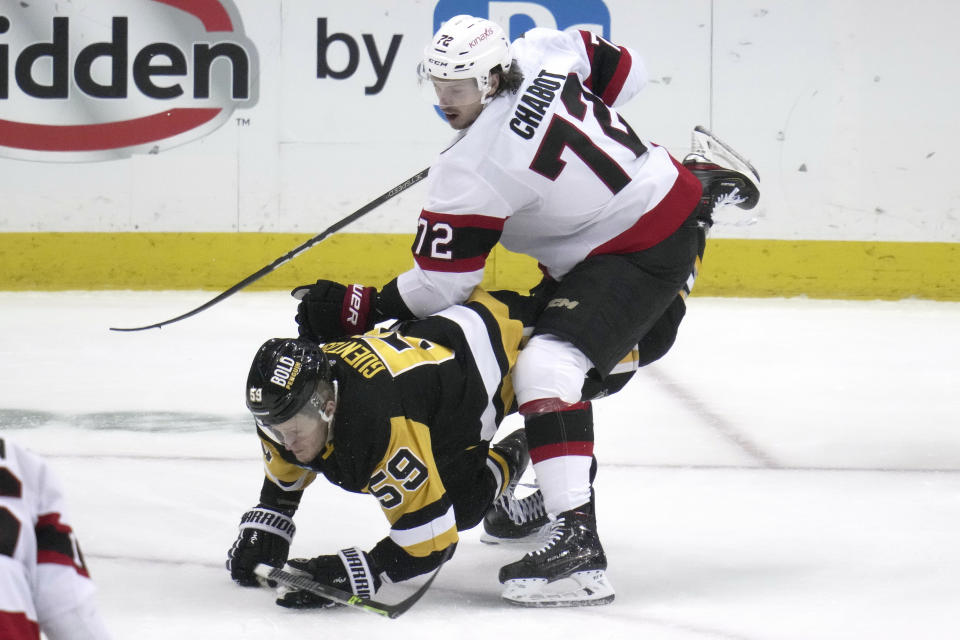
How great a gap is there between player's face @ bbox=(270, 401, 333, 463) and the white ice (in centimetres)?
25

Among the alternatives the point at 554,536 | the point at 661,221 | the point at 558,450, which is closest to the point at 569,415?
the point at 558,450

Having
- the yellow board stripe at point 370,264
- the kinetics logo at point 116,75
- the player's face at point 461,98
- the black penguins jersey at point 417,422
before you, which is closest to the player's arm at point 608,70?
the player's face at point 461,98

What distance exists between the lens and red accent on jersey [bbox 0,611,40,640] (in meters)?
1.05

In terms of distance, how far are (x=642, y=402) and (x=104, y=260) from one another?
2833mm

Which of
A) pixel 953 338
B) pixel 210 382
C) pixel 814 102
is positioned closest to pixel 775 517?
pixel 210 382

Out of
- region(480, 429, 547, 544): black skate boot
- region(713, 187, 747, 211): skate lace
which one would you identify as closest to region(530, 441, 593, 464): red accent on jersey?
region(480, 429, 547, 544): black skate boot

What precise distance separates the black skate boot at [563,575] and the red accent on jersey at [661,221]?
50cm

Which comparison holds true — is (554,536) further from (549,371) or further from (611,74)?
(611,74)

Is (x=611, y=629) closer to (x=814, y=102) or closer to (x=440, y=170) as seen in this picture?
(x=440, y=170)

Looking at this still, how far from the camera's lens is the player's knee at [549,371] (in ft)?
7.09

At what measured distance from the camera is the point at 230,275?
5848 millimetres

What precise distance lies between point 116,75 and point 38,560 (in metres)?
4.93

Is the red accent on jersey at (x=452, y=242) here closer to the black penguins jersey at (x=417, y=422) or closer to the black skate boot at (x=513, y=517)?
the black penguins jersey at (x=417, y=422)

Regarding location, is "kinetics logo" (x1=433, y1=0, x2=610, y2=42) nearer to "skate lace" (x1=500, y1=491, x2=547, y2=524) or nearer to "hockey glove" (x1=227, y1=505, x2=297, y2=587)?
"skate lace" (x1=500, y1=491, x2=547, y2=524)
